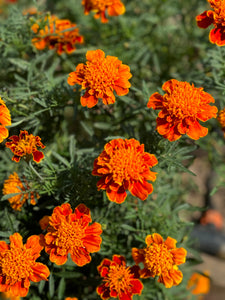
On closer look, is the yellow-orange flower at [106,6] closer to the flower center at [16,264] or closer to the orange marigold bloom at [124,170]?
the orange marigold bloom at [124,170]

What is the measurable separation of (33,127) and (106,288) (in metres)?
0.94

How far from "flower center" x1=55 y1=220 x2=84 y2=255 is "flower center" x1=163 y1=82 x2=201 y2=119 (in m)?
0.64

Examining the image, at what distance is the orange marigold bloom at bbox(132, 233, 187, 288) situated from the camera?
1505 mm

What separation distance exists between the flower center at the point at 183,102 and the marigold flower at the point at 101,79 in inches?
8.3

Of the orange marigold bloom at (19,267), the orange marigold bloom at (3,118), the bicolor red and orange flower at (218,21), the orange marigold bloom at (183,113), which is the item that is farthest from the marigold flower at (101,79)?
the orange marigold bloom at (19,267)

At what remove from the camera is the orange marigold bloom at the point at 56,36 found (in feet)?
6.73

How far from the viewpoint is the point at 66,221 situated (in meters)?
1.45

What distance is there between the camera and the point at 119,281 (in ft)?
5.12

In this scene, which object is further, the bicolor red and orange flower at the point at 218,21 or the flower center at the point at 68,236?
the bicolor red and orange flower at the point at 218,21

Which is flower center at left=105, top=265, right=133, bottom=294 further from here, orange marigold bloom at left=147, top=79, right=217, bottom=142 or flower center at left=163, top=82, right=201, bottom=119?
flower center at left=163, top=82, right=201, bottom=119

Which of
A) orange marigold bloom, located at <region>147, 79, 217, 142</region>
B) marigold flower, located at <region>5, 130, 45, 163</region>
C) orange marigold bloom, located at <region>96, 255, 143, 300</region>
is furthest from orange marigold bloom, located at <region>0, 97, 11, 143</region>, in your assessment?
orange marigold bloom, located at <region>96, 255, 143, 300</region>

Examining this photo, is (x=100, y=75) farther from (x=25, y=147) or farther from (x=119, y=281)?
(x=119, y=281)

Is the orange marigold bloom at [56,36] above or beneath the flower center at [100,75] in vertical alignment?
above

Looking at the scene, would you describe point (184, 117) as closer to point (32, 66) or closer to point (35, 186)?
point (35, 186)
